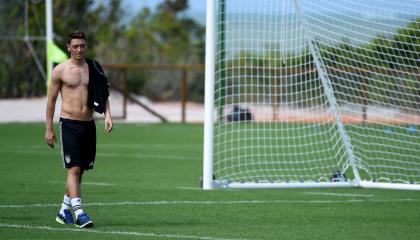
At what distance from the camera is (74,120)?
10.3 m

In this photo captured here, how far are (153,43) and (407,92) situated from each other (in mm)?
45535

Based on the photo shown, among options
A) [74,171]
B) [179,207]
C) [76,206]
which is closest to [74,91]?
[74,171]

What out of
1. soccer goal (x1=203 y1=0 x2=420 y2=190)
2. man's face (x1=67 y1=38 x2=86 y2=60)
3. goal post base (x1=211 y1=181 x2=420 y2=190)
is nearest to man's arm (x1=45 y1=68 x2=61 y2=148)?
man's face (x1=67 y1=38 x2=86 y2=60)

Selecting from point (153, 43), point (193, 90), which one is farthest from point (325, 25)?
point (153, 43)

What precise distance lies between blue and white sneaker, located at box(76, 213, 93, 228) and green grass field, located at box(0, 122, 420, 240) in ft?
0.26

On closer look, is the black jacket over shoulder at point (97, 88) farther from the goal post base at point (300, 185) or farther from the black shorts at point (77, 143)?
the goal post base at point (300, 185)

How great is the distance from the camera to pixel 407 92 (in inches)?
625

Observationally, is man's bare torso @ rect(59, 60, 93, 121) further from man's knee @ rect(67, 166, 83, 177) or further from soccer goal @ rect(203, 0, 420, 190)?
soccer goal @ rect(203, 0, 420, 190)

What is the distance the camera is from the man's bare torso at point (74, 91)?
10281mm

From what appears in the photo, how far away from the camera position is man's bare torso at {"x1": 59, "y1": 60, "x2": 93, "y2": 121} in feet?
33.7

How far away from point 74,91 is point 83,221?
134cm

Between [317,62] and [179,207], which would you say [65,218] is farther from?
[317,62]

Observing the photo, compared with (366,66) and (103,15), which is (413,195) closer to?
(366,66)

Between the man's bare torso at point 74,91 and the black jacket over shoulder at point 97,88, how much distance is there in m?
0.04
